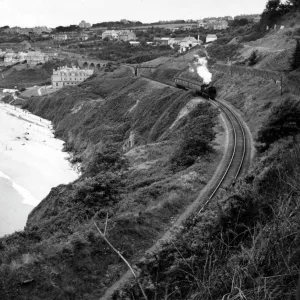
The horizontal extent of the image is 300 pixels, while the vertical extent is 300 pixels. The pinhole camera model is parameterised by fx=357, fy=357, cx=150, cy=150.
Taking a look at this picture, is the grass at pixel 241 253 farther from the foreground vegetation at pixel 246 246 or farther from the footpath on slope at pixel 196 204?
the footpath on slope at pixel 196 204

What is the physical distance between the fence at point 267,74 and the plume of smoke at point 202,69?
195 centimetres

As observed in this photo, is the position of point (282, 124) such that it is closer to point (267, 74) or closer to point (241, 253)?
point (241, 253)

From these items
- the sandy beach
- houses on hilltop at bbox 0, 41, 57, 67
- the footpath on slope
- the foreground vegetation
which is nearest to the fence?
the footpath on slope

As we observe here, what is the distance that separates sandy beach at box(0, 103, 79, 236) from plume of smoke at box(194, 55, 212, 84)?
2263cm

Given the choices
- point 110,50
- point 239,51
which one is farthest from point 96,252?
point 110,50

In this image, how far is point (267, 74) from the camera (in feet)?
126

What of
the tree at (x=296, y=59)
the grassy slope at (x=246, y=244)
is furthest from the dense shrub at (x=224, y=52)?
the grassy slope at (x=246, y=244)

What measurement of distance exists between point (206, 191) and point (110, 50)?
128 metres

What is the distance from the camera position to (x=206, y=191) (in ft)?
60.3

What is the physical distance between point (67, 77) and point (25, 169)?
2602 inches

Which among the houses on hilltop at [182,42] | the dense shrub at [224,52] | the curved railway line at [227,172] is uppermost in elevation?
the houses on hilltop at [182,42]

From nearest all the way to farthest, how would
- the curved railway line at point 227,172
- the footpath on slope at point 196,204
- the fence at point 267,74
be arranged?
the footpath on slope at point 196,204 → the curved railway line at point 227,172 → the fence at point 267,74

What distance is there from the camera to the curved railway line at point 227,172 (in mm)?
13652

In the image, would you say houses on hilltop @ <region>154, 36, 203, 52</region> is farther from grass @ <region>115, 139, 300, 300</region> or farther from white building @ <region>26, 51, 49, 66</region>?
grass @ <region>115, 139, 300, 300</region>
